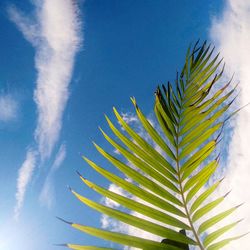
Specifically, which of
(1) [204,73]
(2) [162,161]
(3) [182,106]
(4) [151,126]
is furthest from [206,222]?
(1) [204,73]

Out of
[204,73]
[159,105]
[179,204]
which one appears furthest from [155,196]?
[204,73]

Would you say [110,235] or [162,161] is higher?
[162,161]

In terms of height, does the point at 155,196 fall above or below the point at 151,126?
below

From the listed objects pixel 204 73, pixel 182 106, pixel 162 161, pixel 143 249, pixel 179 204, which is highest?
pixel 204 73

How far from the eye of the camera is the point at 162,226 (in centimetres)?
117

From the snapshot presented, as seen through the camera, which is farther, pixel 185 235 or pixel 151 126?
pixel 151 126

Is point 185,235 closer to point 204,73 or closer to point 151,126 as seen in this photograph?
point 151,126

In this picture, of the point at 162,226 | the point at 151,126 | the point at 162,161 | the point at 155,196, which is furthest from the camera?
the point at 151,126

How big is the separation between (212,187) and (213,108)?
1.49ft

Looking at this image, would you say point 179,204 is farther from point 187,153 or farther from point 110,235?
point 110,235

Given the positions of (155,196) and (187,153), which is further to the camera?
(187,153)

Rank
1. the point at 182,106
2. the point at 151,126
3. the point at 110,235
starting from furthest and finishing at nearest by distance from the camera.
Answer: the point at 182,106 < the point at 151,126 < the point at 110,235

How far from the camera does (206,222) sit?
1.26 m

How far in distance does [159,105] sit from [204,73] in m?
0.58
